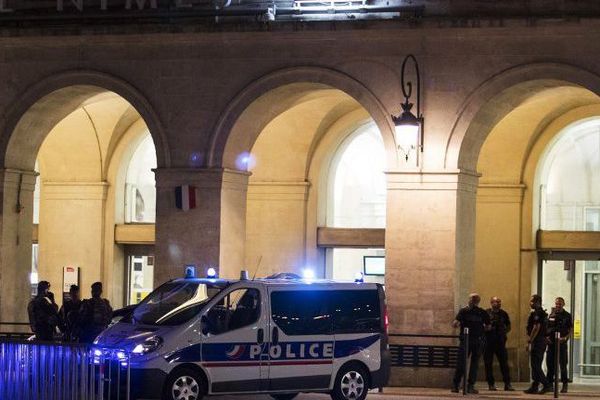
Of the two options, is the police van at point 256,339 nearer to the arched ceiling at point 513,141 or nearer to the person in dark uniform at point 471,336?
the person in dark uniform at point 471,336

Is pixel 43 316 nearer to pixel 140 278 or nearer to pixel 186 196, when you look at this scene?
pixel 186 196

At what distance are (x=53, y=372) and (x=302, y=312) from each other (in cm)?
482

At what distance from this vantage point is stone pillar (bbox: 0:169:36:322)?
29.0m

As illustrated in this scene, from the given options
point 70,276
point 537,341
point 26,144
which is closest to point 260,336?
point 537,341

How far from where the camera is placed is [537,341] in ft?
86.1

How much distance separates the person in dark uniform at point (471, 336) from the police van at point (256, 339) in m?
2.86

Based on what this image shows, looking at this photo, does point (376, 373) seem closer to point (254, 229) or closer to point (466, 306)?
point (466, 306)

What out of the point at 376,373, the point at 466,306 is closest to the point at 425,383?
the point at 466,306

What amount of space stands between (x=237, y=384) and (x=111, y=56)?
869 cm

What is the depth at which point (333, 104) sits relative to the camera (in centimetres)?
3197

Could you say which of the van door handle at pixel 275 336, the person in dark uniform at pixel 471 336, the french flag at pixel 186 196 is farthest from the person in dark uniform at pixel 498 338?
the van door handle at pixel 275 336

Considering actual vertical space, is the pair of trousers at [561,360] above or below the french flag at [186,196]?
below

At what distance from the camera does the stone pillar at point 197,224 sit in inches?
1082

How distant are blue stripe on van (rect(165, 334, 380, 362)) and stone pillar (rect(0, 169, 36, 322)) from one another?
881cm
